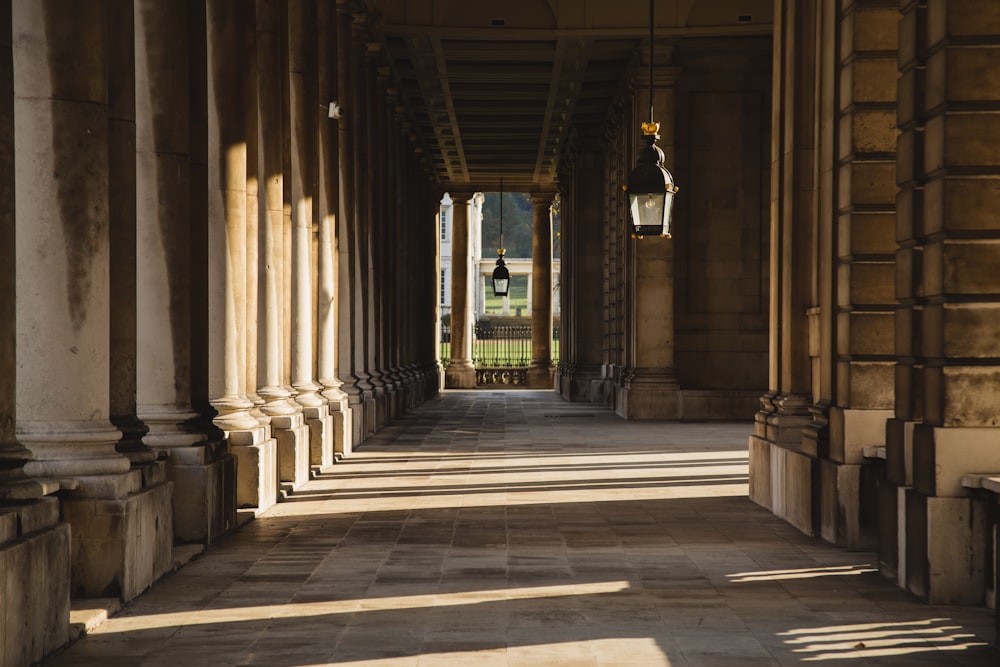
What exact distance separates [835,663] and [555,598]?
2.35 m

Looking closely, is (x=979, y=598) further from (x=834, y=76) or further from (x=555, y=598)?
(x=834, y=76)

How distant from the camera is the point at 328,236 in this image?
21.7m

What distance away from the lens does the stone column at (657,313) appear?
28688 millimetres

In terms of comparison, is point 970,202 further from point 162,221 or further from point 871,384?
point 162,221

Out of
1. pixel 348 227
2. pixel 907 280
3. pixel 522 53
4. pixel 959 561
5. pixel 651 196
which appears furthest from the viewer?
pixel 522 53

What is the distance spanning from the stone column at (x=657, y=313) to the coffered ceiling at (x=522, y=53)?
115 cm

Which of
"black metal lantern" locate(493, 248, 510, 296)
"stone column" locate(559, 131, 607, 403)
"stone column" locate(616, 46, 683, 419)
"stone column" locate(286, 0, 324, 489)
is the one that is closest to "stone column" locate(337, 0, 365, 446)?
"stone column" locate(286, 0, 324, 489)

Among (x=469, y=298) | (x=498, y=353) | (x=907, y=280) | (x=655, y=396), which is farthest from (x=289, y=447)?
(x=498, y=353)

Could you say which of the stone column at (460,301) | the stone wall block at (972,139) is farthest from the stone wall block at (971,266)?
the stone column at (460,301)

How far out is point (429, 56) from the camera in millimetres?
31594

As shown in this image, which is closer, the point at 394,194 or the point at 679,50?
the point at 679,50

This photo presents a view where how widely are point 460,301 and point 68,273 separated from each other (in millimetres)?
43981

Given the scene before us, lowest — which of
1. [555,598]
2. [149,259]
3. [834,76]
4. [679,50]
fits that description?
[555,598]

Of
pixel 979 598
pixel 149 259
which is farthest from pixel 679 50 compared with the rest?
pixel 979 598
